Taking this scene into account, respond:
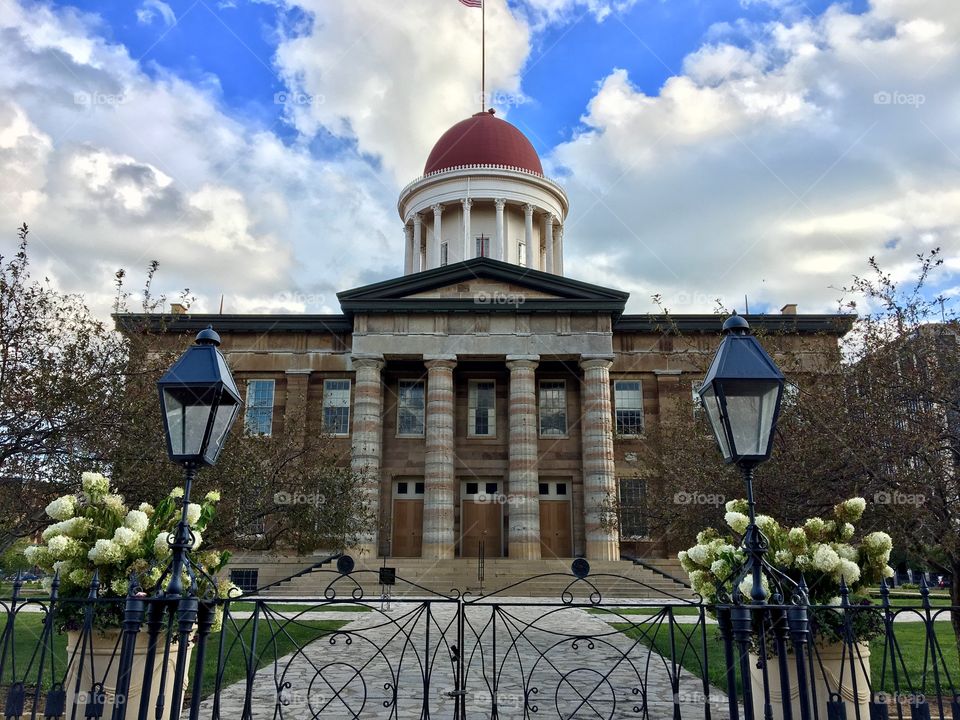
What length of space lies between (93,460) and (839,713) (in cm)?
1080

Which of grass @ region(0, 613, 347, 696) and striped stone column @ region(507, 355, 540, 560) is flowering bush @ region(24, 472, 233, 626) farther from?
striped stone column @ region(507, 355, 540, 560)

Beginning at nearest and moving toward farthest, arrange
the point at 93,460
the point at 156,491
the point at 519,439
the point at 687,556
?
the point at 687,556
the point at 93,460
the point at 156,491
the point at 519,439

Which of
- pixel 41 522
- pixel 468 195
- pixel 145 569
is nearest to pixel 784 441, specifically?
pixel 145 569

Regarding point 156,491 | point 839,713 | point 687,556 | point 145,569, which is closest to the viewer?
point 839,713

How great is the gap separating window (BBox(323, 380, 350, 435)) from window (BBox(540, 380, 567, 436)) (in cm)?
889

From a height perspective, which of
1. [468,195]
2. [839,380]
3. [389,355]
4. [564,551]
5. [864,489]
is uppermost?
[468,195]

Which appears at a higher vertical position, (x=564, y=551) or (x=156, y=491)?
(x=156, y=491)

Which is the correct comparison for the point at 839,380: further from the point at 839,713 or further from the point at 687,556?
the point at 839,713

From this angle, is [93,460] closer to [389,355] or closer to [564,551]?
[389,355]

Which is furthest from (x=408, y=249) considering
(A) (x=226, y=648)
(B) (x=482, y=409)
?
(A) (x=226, y=648)

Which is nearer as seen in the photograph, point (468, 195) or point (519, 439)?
point (519, 439)

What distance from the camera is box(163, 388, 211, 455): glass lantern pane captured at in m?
6.04

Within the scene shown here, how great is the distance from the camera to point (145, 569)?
23.8 ft

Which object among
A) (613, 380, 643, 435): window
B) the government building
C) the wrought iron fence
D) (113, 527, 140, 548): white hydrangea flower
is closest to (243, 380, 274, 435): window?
the government building
